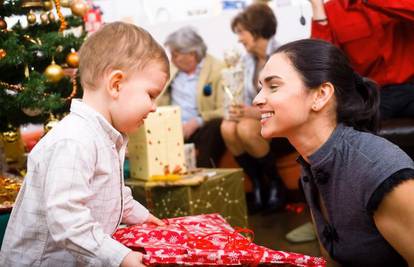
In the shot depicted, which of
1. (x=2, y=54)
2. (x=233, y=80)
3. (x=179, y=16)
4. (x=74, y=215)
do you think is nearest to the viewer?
(x=74, y=215)

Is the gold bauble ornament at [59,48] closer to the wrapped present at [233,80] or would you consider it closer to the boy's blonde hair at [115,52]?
the boy's blonde hair at [115,52]

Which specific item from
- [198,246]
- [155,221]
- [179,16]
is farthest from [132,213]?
[179,16]

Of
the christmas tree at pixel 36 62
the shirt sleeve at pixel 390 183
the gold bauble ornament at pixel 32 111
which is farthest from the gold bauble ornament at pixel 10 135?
the shirt sleeve at pixel 390 183

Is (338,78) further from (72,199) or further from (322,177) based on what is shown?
(72,199)

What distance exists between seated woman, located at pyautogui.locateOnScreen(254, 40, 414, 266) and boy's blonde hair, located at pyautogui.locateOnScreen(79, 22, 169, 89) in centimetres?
34

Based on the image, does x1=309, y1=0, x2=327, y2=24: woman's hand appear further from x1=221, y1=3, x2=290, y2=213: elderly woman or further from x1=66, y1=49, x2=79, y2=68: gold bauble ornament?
x1=66, y1=49, x2=79, y2=68: gold bauble ornament

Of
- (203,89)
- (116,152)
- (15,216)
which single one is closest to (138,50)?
(116,152)

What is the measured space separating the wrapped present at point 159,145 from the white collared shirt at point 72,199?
Result: 94 cm

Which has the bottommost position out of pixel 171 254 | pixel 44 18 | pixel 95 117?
pixel 171 254

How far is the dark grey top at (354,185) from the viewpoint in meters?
1.33

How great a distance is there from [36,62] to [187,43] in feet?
5.75

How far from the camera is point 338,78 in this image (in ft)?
4.89

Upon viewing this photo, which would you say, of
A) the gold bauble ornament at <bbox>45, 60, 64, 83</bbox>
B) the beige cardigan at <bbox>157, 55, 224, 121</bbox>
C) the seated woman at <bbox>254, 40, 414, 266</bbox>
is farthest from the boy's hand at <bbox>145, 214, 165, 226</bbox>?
the beige cardigan at <bbox>157, 55, 224, 121</bbox>

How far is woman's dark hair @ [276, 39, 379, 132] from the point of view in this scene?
1.48m
